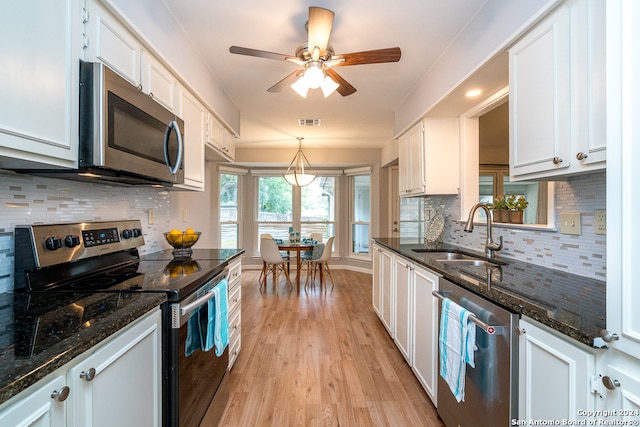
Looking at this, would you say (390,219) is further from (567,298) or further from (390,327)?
(567,298)

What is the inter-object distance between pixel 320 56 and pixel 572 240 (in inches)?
70.8

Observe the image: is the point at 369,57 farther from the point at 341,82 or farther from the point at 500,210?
the point at 500,210

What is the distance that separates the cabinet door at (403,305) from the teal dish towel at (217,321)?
4.24 feet

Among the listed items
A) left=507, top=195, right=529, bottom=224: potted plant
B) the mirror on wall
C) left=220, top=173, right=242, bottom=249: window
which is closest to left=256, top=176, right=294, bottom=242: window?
left=220, top=173, right=242, bottom=249: window

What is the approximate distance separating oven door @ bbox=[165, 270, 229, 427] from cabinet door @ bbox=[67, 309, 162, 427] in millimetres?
62

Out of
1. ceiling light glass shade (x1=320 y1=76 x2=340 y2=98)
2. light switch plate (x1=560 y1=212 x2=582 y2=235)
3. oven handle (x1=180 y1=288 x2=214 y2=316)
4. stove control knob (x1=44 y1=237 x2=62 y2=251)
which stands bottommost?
oven handle (x1=180 y1=288 x2=214 y2=316)

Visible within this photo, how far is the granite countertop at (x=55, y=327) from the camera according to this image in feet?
1.97

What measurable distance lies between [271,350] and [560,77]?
267 centimetres

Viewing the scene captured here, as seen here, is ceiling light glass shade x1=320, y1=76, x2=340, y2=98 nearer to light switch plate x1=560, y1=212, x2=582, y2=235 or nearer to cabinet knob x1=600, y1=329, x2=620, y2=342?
light switch plate x1=560, y1=212, x2=582, y2=235

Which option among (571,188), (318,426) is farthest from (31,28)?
(571,188)

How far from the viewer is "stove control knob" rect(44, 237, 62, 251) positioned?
4.01 feet

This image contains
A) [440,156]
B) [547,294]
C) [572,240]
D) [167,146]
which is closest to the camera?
[547,294]

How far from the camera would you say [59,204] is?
1.39 metres

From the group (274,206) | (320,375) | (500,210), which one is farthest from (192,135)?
(274,206)
